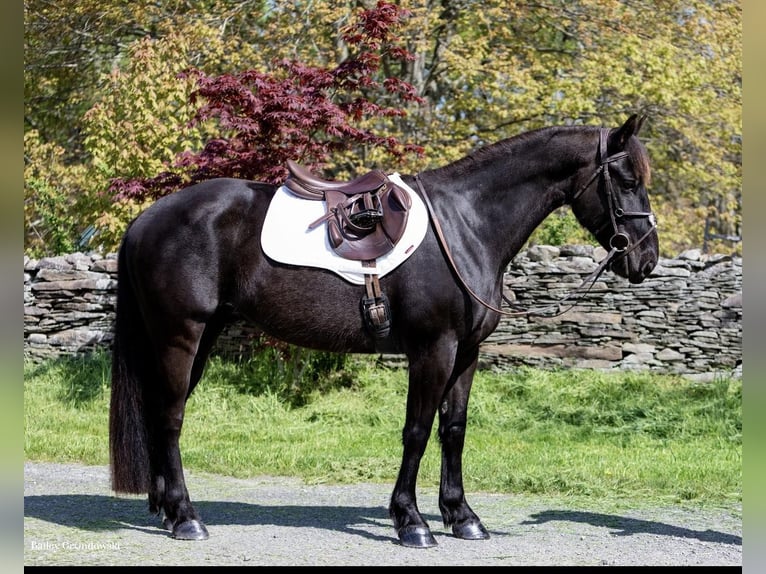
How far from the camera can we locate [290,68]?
9.42 m

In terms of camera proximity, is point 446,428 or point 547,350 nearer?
point 446,428

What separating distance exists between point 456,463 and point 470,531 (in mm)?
404

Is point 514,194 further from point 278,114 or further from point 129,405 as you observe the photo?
point 278,114

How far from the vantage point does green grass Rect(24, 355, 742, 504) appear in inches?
279

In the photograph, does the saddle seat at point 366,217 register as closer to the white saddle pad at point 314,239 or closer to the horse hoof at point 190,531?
the white saddle pad at point 314,239

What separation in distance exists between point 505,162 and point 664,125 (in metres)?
11.6

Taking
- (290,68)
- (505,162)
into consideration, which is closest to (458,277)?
(505,162)

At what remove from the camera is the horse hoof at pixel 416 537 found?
5094 millimetres

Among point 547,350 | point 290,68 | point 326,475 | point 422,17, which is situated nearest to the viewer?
point 326,475

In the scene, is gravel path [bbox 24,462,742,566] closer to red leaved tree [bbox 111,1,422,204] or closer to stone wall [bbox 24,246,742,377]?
red leaved tree [bbox 111,1,422,204]

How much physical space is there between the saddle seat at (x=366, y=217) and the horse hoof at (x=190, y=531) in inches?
69.2

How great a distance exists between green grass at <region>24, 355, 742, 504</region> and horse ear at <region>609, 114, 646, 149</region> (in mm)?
2699

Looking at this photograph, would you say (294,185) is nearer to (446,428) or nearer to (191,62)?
(446,428)

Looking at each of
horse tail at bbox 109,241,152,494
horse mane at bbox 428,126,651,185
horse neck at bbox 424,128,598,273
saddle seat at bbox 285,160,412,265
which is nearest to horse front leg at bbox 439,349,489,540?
horse neck at bbox 424,128,598,273
